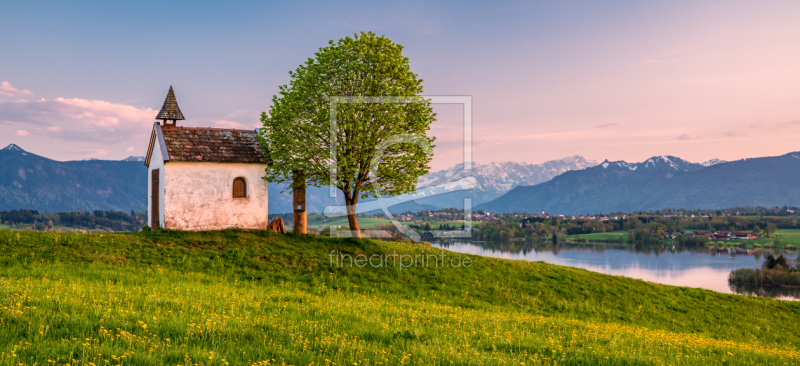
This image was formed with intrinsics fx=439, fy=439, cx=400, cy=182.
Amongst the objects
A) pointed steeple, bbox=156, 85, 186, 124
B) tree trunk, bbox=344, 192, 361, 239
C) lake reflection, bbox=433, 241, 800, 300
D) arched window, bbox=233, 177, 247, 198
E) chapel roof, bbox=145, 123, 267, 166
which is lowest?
lake reflection, bbox=433, 241, 800, 300

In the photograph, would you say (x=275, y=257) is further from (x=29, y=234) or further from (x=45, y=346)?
(x=45, y=346)

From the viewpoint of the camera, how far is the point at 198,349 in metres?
7.70

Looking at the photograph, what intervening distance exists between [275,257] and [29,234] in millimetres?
14124

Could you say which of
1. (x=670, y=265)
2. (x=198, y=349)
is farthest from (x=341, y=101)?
(x=670, y=265)

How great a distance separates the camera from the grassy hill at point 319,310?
8.28 meters

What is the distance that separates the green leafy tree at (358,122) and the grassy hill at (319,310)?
16.4 feet

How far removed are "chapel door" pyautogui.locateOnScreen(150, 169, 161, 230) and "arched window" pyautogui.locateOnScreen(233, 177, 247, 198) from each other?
5393 millimetres

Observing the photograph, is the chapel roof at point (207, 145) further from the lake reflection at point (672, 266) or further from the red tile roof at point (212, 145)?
the lake reflection at point (672, 266)

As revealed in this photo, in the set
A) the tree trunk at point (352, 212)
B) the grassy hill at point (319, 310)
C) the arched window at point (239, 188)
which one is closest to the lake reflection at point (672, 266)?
the tree trunk at point (352, 212)

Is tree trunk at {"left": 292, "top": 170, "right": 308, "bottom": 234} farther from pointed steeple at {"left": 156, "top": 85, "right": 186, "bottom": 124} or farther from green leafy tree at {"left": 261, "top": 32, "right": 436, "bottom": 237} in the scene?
pointed steeple at {"left": 156, "top": 85, "right": 186, "bottom": 124}

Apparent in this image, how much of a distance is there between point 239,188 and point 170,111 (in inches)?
357

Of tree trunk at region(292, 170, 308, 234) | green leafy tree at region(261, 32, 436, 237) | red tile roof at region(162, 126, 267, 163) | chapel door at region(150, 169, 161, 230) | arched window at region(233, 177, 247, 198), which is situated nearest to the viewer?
green leafy tree at region(261, 32, 436, 237)

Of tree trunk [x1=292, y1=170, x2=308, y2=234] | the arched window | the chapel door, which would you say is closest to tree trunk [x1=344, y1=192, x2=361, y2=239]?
tree trunk [x1=292, y1=170, x2=308, y2=234]

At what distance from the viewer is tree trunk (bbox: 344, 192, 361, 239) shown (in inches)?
1230
